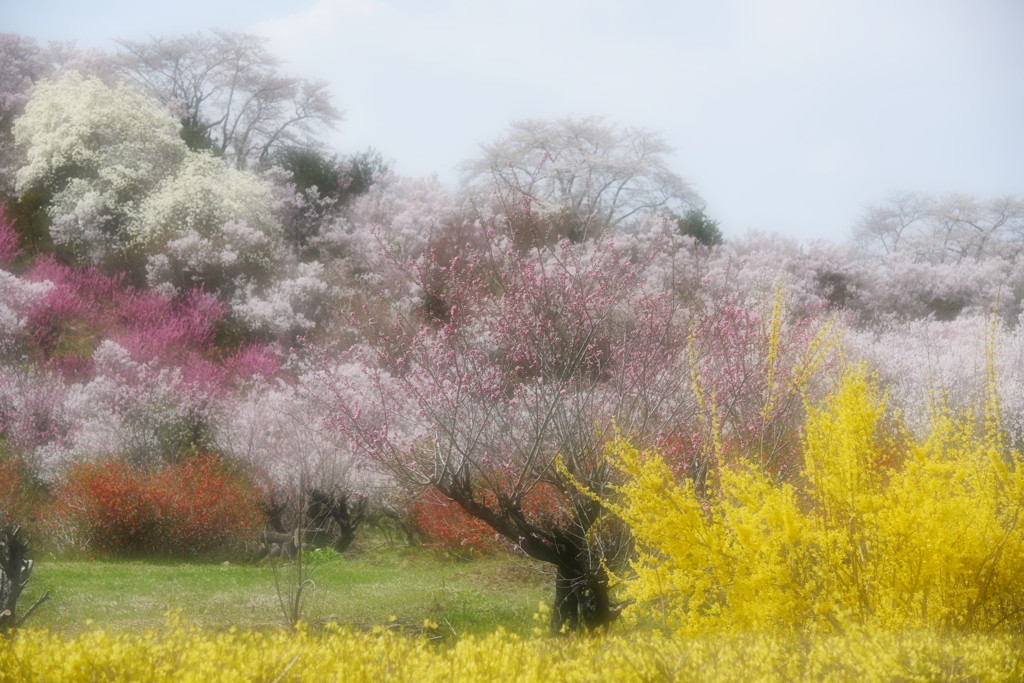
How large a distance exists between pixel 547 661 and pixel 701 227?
15.1 metres

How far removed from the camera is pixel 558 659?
282 cm

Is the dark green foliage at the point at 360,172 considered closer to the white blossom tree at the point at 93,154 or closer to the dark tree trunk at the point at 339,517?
the white blossom tree at the point at 93,154

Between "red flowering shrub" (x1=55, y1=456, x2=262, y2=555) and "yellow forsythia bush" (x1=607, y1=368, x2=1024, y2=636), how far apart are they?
24.3 feet

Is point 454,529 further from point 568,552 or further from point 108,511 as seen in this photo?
point 568,552

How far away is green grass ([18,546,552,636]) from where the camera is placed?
5.58m

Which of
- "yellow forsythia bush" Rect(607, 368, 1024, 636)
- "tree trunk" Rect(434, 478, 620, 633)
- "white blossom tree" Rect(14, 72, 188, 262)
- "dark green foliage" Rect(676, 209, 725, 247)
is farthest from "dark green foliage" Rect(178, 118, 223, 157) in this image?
"yellow forsythia bush" Rect(607, 368, 1024, 636)

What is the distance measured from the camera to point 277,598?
22.2 ft

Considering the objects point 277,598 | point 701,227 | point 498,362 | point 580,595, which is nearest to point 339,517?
point 277,598

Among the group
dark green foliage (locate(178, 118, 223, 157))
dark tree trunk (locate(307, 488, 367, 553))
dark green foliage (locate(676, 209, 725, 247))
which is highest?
dark green foliage (locate(178, 118, 223, 157))

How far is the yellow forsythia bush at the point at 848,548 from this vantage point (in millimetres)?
2982

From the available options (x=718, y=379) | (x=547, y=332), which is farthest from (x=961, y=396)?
(x=547, y=332)

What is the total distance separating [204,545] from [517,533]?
5.97m

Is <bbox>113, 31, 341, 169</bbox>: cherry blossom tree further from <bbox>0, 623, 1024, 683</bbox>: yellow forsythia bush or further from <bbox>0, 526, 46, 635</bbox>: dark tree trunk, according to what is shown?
<bbox>0, 623, 1024, 683</bbox>: yellow forsythia bush

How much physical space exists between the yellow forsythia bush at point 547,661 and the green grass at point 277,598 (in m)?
2.33
